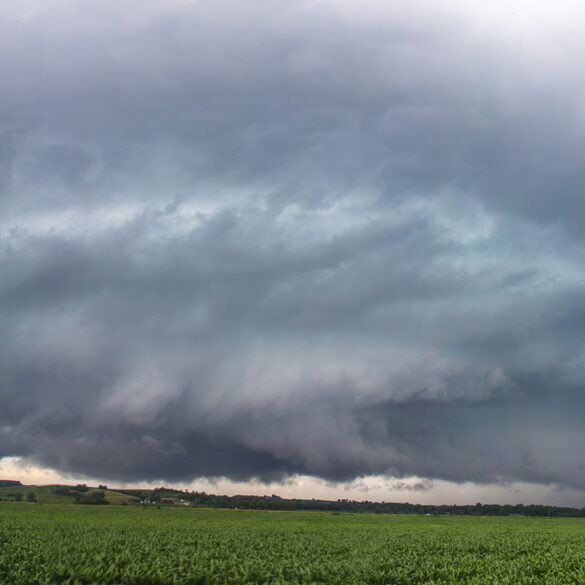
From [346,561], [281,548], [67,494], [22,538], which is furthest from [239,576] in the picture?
[67,494]

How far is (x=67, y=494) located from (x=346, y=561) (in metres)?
166

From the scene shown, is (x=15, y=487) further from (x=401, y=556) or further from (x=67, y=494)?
(x=401, y=556)

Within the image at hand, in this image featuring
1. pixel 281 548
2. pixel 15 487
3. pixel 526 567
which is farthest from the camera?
pixel 15 487

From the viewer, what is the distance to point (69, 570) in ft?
96.5

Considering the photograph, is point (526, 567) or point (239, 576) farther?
point (526, 567)

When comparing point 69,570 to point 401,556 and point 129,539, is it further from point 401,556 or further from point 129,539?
point 401,556

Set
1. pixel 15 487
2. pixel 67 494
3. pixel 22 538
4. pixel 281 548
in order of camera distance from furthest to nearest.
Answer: pixel 15 487
pixel 67 494
pixel 22 538
pixel 281 548

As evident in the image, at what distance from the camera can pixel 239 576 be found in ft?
95.5

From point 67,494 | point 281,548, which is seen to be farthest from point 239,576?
point 67,494

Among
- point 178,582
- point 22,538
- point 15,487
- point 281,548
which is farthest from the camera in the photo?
point 15,487

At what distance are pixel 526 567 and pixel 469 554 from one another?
696 cm

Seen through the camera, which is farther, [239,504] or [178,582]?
[239,504]

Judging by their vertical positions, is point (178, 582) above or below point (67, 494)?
above

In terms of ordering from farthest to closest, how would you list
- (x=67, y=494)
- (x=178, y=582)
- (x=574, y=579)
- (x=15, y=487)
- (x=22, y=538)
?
(x=15, y=487) < (x=67, y=494) < (x=22, y=538) < (x=574, y=579) < (x=178, y=582)
